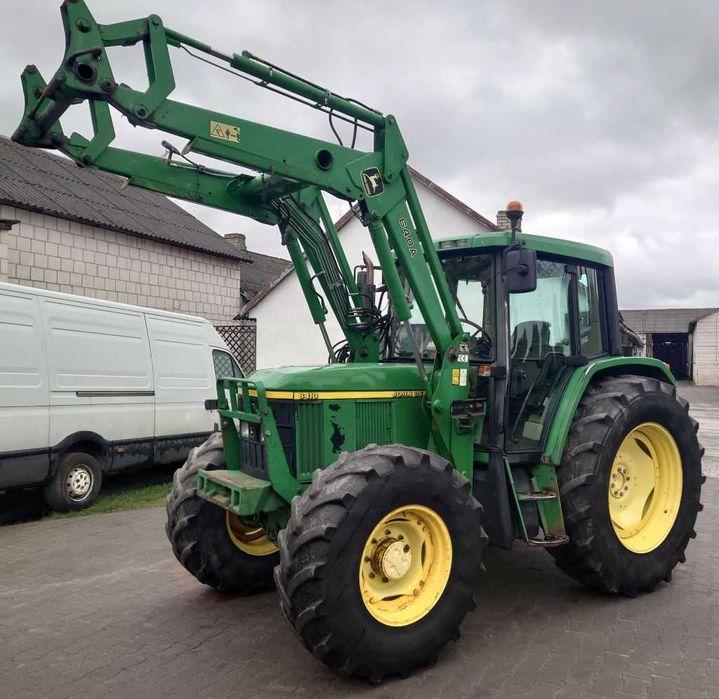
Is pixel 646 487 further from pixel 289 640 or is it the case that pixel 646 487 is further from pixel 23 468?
Result: pixel 23 468

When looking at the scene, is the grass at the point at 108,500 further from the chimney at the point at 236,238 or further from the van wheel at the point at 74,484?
the chimney at the point at 236,238

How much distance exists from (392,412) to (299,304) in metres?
13.0

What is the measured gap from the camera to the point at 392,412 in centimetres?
446

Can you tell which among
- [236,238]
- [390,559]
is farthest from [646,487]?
[236,238]

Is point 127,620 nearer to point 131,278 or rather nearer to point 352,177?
point 352,177

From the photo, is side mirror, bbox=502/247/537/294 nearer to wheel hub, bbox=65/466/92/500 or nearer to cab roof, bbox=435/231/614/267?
cab roof, bbox=435/231/614/267

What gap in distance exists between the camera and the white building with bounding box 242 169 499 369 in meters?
15.9

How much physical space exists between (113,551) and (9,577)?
3.09ft

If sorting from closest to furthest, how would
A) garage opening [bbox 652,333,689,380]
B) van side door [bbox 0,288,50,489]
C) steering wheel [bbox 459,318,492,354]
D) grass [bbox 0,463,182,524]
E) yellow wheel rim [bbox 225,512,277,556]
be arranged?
steering wheel [bbox 459,318,492,354] < yellow wheel rim [bbox 225,512,277,556] < van side door [bbox 0,288,50,489] < grass [bbox 0,463,182,524] < garage opening [bbox 652,333,689,380]

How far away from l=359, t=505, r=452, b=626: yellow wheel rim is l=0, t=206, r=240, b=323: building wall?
11.1 m

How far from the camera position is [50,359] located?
761 centimetres

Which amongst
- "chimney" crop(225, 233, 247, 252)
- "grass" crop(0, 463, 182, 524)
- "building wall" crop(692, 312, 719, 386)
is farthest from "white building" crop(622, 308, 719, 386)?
"grass" crop(0, 463, 182, 524)

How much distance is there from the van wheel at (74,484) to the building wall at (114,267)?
6.07m

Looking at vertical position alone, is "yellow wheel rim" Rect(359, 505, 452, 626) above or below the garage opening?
below
